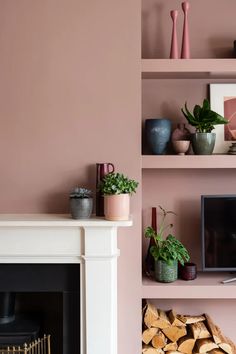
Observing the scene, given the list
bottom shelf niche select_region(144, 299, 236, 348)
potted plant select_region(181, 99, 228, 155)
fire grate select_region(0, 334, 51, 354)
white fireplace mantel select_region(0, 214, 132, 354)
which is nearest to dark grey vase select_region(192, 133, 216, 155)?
potted plant select_region(181, 99, 228, 155)

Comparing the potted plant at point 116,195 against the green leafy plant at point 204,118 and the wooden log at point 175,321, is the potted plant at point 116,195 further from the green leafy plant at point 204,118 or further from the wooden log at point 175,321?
the wooden log at point 175,321

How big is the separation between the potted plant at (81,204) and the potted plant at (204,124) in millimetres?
698

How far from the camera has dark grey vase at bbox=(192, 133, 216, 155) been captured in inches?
91.9

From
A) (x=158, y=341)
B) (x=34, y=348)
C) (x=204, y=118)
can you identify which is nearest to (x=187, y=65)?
(x=204, y=118)

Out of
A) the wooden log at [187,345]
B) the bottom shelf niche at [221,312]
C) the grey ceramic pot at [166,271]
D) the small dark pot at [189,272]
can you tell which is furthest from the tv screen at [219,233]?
the wooden log at [187,345]

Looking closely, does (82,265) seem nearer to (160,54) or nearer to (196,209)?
(196,209)

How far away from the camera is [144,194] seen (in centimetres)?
255

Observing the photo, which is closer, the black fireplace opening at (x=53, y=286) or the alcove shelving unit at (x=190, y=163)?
the black fireplace opening at (x=53, y=286)

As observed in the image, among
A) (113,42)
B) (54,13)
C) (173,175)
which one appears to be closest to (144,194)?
(173,175)

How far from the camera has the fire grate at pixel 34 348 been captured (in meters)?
2.19

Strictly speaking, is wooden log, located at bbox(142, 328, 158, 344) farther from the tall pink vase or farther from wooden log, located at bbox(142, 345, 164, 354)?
the tall pink vase

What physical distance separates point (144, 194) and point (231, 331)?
0.97 meters

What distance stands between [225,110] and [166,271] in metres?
1.01

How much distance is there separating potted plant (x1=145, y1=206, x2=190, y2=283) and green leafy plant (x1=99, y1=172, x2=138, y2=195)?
16.1 inches
